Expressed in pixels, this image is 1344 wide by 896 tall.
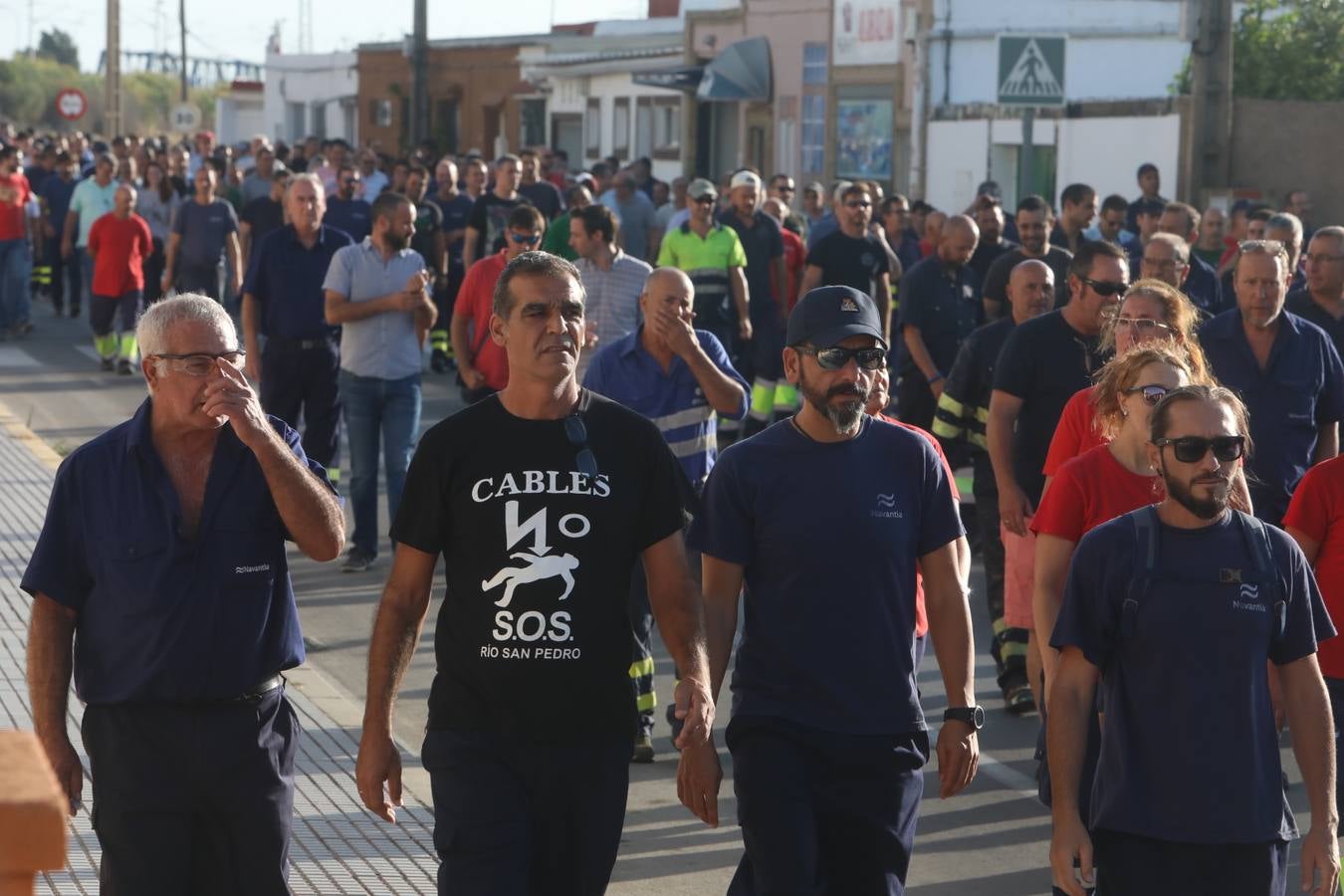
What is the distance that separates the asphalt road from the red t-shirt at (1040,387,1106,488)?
128 cm

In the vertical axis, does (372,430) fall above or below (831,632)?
below

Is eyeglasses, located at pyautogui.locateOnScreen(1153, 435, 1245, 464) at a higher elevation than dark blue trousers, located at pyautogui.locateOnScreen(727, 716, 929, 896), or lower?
higher

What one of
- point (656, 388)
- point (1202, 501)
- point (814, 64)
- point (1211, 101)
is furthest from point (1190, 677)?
point (814, 64)

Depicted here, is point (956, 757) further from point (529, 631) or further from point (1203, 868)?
point (529, 631)

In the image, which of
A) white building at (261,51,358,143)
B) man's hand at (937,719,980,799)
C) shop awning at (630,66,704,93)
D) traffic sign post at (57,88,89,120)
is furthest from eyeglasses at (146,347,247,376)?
white building at (261,51,358,143)

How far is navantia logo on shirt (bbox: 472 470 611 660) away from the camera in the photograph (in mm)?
4777

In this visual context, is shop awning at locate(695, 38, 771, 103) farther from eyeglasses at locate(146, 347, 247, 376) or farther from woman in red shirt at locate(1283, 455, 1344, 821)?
eyeglasses at locate(146, 347, 247, 376)

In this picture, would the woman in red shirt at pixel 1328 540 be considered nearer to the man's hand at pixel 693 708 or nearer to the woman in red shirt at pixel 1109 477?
the woman in red shirt at pixel 1109 477

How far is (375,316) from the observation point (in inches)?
446

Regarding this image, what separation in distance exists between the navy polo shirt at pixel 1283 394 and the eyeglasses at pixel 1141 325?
1.45 metres

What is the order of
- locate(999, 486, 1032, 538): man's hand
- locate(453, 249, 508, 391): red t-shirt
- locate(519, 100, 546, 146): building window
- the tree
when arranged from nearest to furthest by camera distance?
locate(999, 486, 1032, 538): man's hand
locate(453, 249, 508, 391): red t-shirt
locate(519, 100, 546, 146): building window
the tree

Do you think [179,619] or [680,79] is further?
[680,79]

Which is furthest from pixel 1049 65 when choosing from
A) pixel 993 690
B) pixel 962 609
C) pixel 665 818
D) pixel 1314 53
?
pixel 1314 53

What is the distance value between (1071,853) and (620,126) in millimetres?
45087
